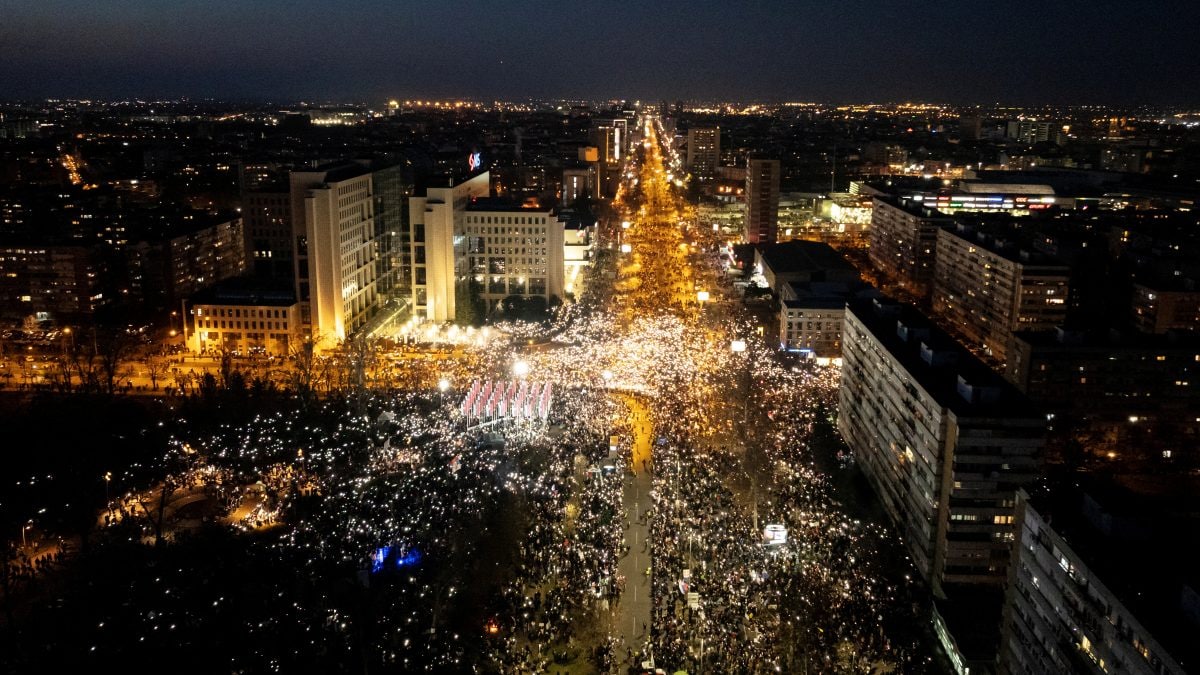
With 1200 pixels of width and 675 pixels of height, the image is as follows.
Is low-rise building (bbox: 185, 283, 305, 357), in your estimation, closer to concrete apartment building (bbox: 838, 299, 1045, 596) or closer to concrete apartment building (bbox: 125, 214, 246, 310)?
concrete apartment building (bbox: 125, 214, 246, 310)

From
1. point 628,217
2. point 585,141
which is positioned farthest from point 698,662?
point 585,141

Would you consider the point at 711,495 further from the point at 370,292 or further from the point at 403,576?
the point at 370,292

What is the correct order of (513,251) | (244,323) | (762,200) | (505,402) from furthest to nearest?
(762,200), (513,251), (244,323), (505,402)

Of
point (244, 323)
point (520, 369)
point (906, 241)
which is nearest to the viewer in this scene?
point (520, 369)

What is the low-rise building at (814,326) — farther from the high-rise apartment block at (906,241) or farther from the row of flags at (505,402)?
the high-rise apartment block at (906,241)

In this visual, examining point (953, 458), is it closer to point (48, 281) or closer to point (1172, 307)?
point (1172, 307)

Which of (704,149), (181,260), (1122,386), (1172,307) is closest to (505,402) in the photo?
(1122,386)
